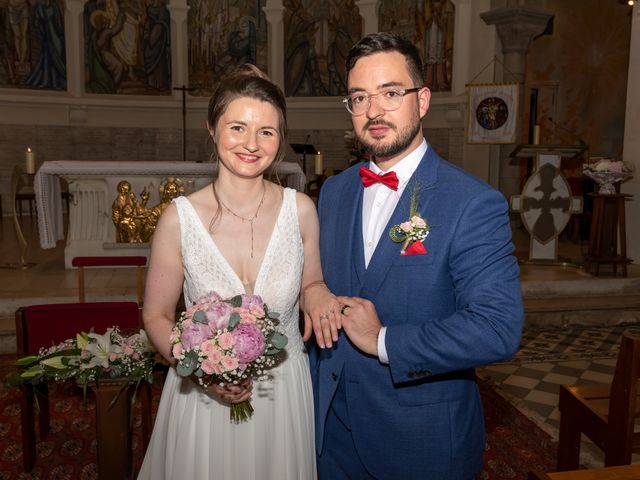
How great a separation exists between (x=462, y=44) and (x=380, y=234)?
10474 millimetres

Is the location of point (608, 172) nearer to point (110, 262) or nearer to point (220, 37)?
point (110, 262)

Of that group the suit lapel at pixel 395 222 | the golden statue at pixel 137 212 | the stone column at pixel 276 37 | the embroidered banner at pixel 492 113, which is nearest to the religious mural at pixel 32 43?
the stone column at pixel 276 37

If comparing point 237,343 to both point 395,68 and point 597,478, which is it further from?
point 597,478

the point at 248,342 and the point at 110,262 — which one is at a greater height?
the point at 248,342

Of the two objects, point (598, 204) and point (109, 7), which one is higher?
point (109, 7)

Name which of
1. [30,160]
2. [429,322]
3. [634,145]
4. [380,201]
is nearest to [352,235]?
[380,201]

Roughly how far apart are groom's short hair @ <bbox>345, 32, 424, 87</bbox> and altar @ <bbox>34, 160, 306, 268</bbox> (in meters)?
5.41

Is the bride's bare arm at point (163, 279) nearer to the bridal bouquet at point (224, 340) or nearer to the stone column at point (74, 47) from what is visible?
the bridal bouquet at point (224, 340)

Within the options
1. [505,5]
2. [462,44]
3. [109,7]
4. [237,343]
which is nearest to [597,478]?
[237,343]

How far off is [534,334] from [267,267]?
4571 millimetres

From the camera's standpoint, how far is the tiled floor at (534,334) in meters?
4.62

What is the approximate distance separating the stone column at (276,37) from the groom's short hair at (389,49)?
12.0 meters

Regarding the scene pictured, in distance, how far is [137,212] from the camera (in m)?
7.43

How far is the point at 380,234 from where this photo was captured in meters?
1.99
